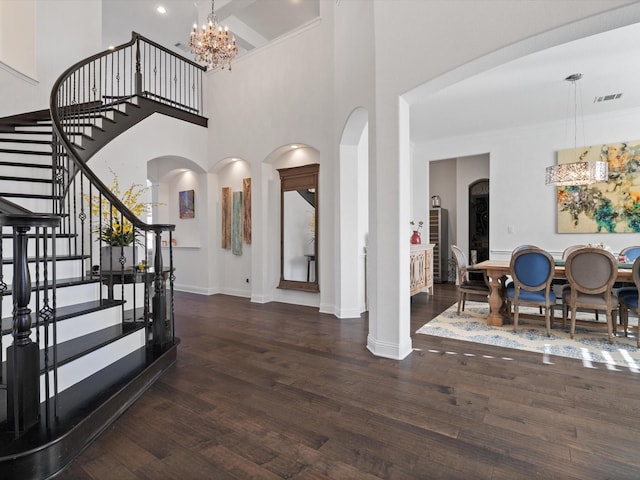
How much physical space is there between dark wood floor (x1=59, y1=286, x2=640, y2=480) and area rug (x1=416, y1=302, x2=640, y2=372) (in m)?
0.27

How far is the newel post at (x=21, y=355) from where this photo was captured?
1560mm

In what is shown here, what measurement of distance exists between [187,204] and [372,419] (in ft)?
21.0

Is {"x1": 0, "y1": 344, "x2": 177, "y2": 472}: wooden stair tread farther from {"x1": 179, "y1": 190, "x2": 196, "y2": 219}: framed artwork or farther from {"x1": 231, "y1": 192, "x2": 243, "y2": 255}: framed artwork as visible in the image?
{"x1": 179, "y1": 190, "x2": 196, "y2": 219}: framed artwork

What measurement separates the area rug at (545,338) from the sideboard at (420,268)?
84cm

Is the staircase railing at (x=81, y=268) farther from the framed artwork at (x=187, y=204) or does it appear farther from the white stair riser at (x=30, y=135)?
the framed artwork at (x=187, y=204)

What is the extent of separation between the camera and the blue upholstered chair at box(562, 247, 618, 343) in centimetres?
346

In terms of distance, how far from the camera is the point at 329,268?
5.05 m

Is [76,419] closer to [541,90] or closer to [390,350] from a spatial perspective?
[390,350]

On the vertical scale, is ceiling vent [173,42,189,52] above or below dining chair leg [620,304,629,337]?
above

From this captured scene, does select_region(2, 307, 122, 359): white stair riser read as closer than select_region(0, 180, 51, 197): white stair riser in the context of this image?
Yes

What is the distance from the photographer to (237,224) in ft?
21.2

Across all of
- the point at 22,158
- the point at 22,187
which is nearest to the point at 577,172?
the point at 22,187

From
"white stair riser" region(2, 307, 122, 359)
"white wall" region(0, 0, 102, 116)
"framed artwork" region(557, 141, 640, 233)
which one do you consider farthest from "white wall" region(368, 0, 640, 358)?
"white wall" region(0, 0, 102, 116)

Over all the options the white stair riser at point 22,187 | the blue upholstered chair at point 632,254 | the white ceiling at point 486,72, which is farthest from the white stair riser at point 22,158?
the blue upholstered chair at point 632,254
